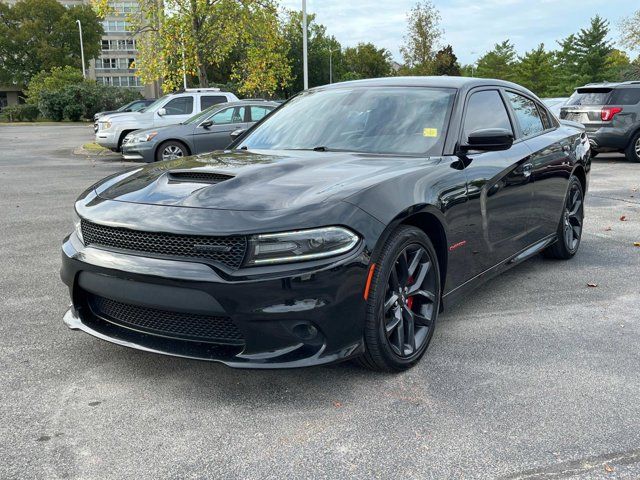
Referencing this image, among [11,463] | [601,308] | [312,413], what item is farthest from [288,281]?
[601,308]

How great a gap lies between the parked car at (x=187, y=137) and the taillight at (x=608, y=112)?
24.5ft

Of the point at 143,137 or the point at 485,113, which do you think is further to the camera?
the point at 143,137

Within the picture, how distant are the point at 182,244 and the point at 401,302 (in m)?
1.18

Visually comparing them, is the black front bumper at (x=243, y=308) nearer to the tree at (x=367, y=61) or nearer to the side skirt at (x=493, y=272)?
the side skirt at (x=493, y=272)

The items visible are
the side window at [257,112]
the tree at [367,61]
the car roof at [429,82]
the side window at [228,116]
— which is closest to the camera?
the car roof at [429,82]

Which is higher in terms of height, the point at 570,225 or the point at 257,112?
the point at 257,112

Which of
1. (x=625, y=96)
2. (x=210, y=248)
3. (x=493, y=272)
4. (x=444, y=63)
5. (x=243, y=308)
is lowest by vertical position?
(x=493, y=272)

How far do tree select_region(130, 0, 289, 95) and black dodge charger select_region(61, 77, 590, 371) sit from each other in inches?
689

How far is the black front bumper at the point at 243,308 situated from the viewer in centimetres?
276

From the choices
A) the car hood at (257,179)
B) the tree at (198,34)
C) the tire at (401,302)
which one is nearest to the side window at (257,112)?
the tree at (198,34)

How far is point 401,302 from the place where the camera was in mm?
3314

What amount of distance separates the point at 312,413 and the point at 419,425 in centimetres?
49

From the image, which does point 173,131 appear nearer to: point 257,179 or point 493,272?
point 493,272

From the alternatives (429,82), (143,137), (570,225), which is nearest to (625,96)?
(570,225)
